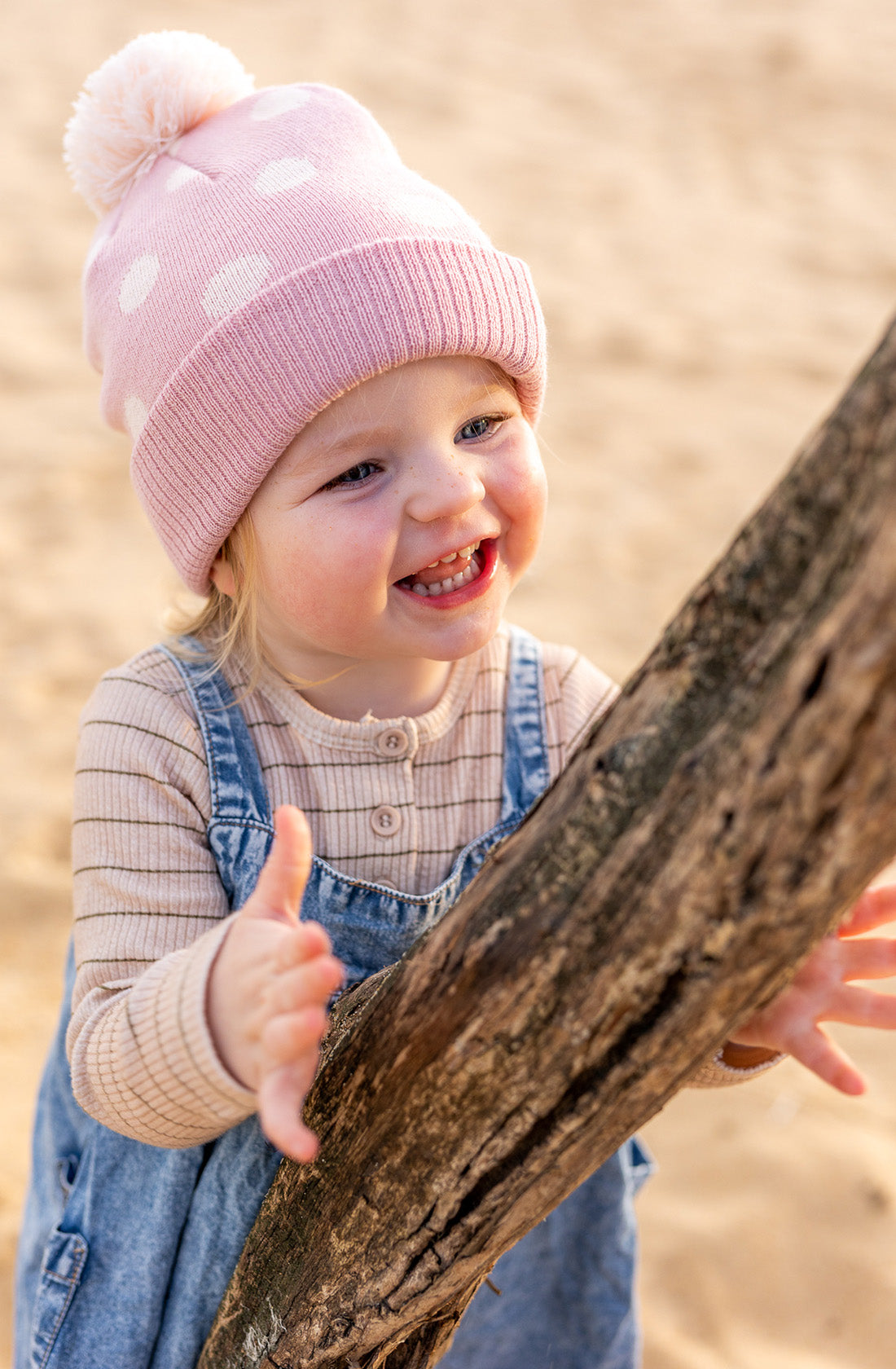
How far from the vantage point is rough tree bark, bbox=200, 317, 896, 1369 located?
0.79 meters

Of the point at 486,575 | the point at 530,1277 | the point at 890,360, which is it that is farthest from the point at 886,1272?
the point at 890,360

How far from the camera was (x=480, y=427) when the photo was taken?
56.9 inches

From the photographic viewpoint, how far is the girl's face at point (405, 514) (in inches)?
53.0

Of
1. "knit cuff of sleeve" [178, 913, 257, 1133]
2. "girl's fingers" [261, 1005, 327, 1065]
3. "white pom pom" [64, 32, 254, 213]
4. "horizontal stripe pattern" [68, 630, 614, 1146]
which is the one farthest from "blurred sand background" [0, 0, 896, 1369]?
"white pom pom" [64, 32, 254, 213]

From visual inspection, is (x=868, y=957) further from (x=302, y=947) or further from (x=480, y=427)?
(x=480, y=427)

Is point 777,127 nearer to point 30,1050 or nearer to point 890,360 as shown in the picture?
point 30,1050

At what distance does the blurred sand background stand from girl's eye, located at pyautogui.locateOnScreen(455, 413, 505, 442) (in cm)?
155

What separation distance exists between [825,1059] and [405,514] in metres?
0.68

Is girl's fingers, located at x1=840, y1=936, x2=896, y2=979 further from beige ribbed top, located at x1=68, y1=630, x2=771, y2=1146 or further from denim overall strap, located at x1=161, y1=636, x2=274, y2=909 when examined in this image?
denim overall strap, located at x1=161, y1=636, x2=274, y2=909

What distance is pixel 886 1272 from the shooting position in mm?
2137

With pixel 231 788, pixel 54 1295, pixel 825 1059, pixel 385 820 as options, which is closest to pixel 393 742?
pixel 385 820

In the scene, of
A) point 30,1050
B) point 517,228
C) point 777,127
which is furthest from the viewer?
point 777,127

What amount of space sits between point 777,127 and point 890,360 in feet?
24.1

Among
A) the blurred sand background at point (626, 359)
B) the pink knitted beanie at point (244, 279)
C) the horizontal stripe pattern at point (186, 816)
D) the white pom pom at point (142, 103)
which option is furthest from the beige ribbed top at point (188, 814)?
the blurred sand background at point (626, 359)
